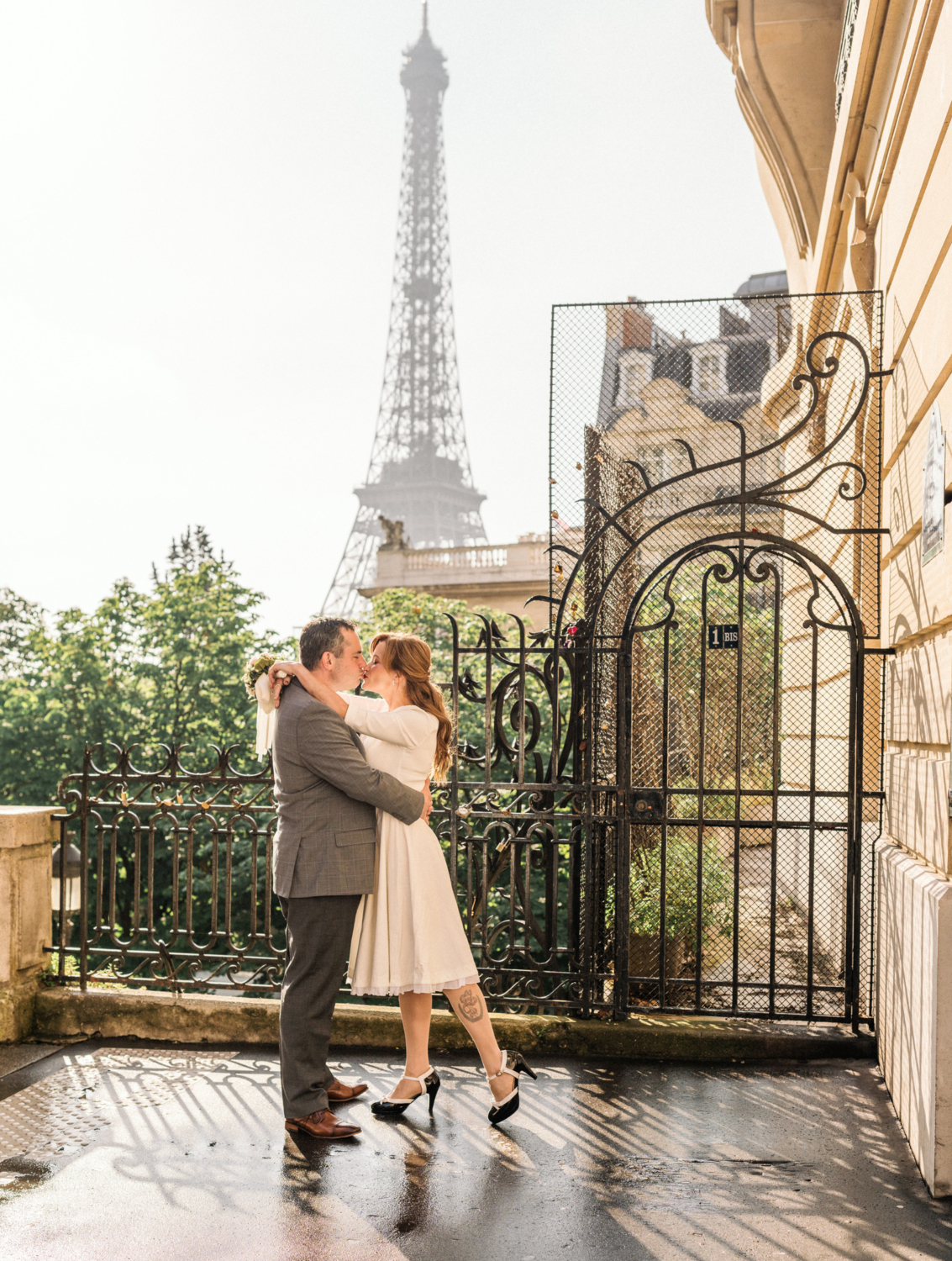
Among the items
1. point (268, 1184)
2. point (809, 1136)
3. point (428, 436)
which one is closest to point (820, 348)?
point (809, 1136)

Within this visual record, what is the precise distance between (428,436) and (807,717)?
204 feet

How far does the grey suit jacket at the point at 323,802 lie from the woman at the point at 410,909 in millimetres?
80

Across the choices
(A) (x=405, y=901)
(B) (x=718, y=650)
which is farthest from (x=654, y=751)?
(A) (x=405, y=901)

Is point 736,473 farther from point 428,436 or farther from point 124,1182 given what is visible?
point 428,436

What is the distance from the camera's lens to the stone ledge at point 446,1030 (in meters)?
5.22

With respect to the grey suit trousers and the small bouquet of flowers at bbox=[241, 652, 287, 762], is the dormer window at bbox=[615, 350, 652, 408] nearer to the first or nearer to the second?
the small bouquet of flowers at bbox=[241, 652, 287, 762]

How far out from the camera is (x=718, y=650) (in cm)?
648

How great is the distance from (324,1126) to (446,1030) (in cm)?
125

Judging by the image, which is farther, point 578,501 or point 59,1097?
point 578,501

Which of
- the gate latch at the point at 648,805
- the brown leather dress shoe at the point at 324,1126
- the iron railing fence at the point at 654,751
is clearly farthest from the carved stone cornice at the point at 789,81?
the brown leather dress shoe at the point at 324,1126

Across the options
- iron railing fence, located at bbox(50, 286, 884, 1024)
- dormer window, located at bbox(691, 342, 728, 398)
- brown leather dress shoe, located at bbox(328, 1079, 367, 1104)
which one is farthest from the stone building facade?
brown leather dress shoe, located at bbox(328, 1079, 367, 1104)

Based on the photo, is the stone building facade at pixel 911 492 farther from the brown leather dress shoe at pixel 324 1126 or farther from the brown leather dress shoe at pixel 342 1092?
the brown leather dress shoe at pixel 342 1092

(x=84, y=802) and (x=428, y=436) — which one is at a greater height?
(x=428, y=436)

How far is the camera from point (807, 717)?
812cm
